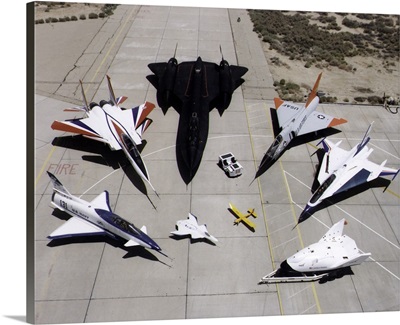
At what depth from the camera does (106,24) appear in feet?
129

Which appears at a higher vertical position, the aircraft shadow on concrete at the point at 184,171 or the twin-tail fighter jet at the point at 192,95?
the twin-tail fighter jet at the point at 192,95

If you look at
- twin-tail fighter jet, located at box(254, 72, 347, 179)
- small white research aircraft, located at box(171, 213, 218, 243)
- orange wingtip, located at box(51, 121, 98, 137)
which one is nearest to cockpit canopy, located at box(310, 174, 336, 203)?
twin-tail fighter jet, located at box(254, 72, 347, 179)

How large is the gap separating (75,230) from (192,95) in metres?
13.2

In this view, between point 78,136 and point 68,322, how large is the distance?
13449 mm

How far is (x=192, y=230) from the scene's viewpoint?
20188mm

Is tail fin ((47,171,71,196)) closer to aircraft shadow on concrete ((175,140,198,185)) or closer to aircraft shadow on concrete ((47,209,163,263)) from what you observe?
aircraft shadow on concrete ((47,209,163,263))

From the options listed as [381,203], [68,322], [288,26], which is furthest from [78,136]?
[288,26]

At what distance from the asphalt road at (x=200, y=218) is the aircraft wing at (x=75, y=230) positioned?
2.46 ft

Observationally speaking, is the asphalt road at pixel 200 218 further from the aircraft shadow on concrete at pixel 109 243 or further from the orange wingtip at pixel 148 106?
the orange wingtip at pixel 148 106

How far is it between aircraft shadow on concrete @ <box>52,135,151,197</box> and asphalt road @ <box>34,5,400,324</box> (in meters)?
0.24

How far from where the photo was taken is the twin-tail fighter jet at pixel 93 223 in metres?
19.0

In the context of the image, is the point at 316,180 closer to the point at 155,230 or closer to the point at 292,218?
the point at 292,218

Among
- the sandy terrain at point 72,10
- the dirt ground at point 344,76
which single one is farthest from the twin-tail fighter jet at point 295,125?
the sandy terrain at point 72,10

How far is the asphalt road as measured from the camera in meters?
18.0
